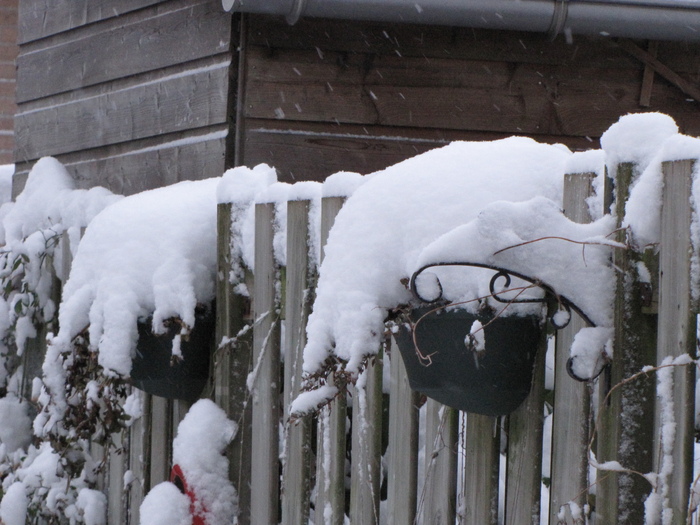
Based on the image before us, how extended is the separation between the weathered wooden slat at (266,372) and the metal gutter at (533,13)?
4.11ft

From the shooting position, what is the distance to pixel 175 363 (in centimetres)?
259

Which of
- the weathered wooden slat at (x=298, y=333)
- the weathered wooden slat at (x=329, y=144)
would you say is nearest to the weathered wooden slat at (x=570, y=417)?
the weathered wooden slat at (x=298, y=333)

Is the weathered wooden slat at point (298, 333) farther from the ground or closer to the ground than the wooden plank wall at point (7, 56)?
closer to the ground

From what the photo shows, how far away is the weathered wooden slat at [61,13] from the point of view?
A: 14.3 feet

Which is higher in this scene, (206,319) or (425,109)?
(425,109)

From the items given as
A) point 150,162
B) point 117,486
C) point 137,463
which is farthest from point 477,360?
point 150,162

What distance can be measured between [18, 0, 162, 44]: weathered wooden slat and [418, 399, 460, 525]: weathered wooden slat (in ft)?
9.52

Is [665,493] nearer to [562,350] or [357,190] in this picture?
[562,350]

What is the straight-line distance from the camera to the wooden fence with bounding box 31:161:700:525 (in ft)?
4.48

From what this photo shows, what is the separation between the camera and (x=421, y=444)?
2.66 m

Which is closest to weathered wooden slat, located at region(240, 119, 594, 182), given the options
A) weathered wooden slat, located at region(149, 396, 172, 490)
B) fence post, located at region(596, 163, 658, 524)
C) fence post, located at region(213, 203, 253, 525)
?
fence post, located at region(213, 203, 253, 525)

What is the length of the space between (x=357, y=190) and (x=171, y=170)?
224 centimetres

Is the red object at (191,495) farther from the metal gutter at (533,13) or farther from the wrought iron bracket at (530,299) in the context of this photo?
the metal gutter at (533,13)

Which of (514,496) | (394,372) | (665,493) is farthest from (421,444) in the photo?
(665,493)
